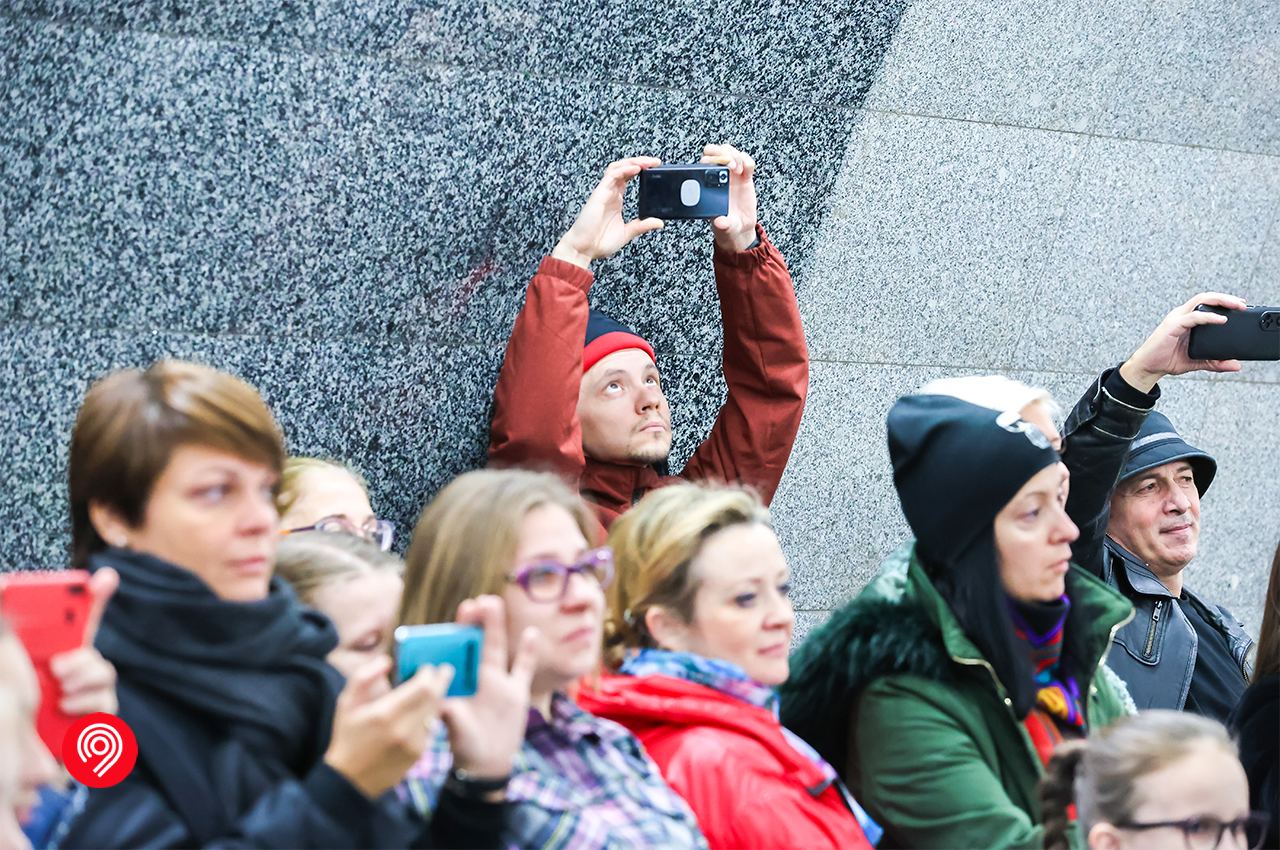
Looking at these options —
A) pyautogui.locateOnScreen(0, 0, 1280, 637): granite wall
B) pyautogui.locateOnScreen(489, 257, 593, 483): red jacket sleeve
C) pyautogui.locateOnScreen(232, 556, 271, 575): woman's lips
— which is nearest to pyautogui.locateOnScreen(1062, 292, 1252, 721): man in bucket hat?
pyautogui.locateOnScreen(0, 0, 1280, 637): granite wall

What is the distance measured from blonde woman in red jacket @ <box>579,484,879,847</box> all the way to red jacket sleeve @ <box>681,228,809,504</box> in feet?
5.76

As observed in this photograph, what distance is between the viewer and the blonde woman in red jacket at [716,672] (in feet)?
10.3

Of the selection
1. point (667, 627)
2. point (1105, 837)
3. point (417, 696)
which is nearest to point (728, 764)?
point (667, 627)

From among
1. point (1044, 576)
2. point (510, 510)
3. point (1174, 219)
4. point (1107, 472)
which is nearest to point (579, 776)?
point (510, 510)

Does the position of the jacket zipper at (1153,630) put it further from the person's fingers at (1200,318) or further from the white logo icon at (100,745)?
the white logo icon at (100,745)

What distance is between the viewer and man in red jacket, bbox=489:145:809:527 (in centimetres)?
479

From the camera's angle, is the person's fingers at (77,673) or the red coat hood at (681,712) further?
the red coat hood at (681,712)

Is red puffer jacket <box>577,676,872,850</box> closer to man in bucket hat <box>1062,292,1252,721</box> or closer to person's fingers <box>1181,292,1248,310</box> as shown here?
man in bucket hat <box>1062,292,1252,721</box>

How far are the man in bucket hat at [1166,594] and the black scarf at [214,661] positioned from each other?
313 cm

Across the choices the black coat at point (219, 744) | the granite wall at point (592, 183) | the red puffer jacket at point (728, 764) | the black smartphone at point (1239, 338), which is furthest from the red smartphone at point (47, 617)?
the black smartphone at point (1239, 338)

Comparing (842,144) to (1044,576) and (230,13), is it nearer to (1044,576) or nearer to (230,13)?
(230,13)

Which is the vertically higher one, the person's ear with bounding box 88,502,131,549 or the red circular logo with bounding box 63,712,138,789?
the person's ear with bounding box 88,502,131,549

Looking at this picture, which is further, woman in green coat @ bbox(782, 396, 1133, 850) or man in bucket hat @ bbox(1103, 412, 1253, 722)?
man in bucket hat @ bbox(1103, 412, 1253, 722)

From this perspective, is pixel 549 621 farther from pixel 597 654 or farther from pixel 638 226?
pixel 638 226
